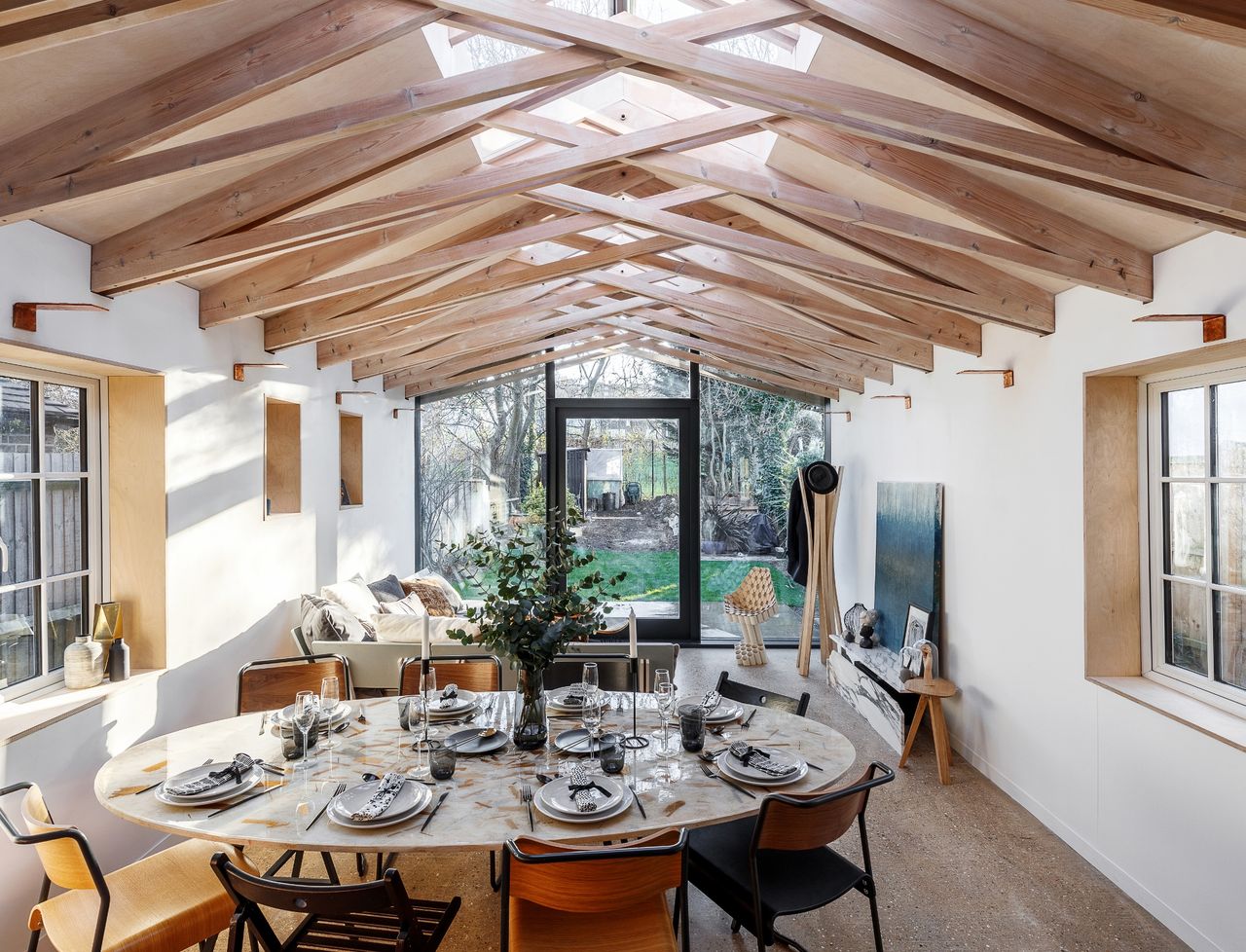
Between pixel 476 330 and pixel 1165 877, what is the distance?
4.86 metres

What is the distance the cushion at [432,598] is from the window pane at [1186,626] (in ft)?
15.1

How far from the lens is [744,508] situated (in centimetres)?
676

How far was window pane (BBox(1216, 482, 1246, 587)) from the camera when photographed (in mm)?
2520

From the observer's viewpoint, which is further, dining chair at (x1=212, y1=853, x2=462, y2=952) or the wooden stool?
the wooden stool

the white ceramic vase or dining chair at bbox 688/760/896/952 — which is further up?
the white ceramic vase

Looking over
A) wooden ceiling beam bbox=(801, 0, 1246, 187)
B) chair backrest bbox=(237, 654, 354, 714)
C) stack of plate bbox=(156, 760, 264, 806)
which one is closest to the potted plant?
stack of plate bbox=(156, 760, 264, 806)

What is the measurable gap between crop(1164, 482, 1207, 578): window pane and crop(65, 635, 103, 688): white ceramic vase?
430cm

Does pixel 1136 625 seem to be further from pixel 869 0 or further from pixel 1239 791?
pixel 869 0

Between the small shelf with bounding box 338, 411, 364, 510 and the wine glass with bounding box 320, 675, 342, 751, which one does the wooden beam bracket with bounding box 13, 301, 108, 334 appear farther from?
the small shelf with bounding box 338, 411, 364, 510

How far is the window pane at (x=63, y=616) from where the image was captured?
2766 mm

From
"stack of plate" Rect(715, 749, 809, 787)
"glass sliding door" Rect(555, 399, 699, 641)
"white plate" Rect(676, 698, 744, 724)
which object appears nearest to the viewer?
"stack of plate" Rect(715, 749, 809, 787)

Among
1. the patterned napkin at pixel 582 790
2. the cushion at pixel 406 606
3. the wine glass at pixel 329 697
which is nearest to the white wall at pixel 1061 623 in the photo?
the patterned napkin at pixel 582 790

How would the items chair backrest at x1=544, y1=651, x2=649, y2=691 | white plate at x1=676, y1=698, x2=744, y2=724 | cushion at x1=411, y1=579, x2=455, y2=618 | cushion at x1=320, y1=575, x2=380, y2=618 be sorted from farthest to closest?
cushion at x1=411, y1=579, x2=455, y2=618, cushion at x1=320, y1=575, x2=380, y2=618, chair backrest at x1=544, y1=651, x2=649, y2=691, white plate at x1=676, y1=698, x2=744, y2=724

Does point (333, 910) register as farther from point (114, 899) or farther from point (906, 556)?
point (906, 556)
